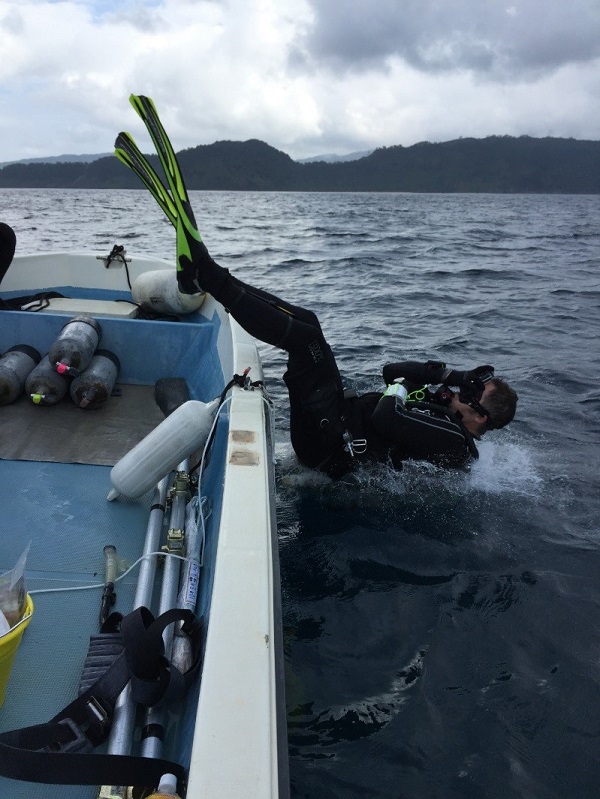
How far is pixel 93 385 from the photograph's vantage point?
439cm

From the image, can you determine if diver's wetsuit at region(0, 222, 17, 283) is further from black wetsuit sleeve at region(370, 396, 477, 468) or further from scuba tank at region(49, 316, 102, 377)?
black wetsuit sleeve at region(370, 396, 477, 468)

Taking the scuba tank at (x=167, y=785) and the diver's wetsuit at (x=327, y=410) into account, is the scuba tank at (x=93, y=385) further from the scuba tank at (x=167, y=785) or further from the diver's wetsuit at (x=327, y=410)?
the scuba tank at (x=167, y=785)

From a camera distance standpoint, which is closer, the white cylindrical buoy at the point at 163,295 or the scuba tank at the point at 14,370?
the scuba tank at the point at 14,370

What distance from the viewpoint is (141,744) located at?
75.5 inches

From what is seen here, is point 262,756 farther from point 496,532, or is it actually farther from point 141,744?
point 496,532

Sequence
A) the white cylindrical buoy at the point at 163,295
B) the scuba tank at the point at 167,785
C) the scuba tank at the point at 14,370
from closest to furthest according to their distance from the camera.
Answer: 1. the scuba tank at the point at 167,785
2. the scuba tank at the point at 14,370
3. the white cylindrical buoy at the point at 163,295

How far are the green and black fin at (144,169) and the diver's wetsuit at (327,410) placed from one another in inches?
17.7

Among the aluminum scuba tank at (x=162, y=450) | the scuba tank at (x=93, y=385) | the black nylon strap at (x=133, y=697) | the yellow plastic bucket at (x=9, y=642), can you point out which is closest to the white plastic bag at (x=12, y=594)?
the yellow plastic bucket at (x=9, y=642)

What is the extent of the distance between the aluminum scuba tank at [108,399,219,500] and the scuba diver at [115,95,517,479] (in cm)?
104

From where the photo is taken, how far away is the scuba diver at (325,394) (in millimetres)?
3942

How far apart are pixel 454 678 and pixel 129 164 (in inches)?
148

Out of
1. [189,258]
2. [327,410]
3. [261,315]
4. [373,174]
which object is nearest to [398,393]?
[327,410]

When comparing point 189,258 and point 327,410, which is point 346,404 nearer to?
point 327,410

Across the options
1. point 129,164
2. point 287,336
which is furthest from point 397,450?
point 129,164
